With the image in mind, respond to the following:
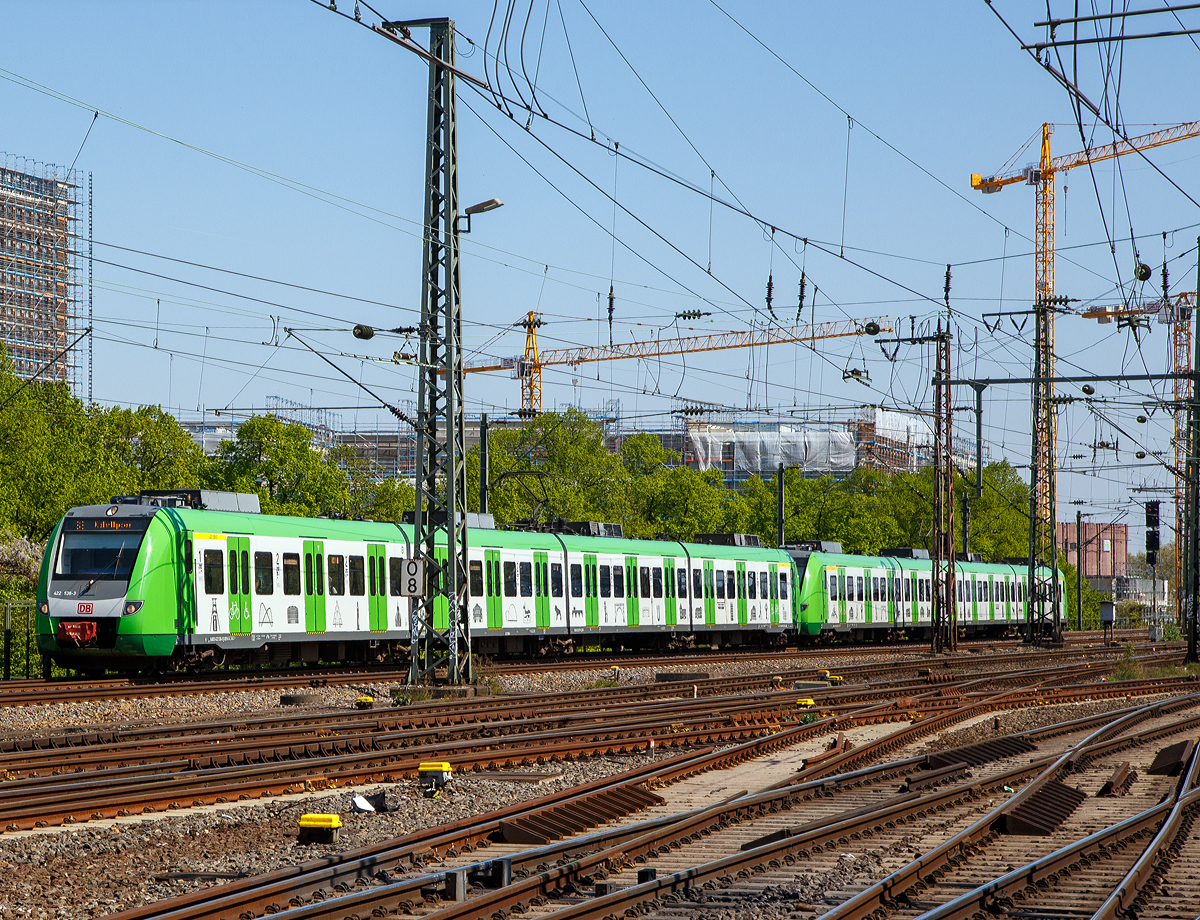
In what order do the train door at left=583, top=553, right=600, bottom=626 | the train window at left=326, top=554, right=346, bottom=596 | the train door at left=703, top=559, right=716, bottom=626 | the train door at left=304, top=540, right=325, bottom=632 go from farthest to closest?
the train door at left=703, top=559, right=716, bottom=626, the train door at left=583, top=553, right=600, bottom=626, the train window at left=326, top=554, right=346, bottom=596, the train door at left=304, top=540, right=325, bottom=632

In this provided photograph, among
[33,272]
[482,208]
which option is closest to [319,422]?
[33,272]

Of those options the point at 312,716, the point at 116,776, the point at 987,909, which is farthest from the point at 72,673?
the point at 987,909

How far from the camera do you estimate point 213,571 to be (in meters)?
25.4

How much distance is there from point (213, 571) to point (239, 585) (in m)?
0.70

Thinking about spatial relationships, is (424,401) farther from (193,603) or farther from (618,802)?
(618,802)

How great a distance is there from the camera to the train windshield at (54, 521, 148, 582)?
24219mm

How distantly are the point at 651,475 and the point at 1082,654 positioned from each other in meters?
37.1

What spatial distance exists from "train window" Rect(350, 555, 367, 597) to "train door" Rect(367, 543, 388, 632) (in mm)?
208

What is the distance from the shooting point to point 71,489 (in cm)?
4778

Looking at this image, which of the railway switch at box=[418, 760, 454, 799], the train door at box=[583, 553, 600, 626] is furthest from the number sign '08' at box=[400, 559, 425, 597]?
the train door at box=[583, 553, 600, 626]

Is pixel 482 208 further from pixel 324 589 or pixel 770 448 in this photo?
pixel 770 448

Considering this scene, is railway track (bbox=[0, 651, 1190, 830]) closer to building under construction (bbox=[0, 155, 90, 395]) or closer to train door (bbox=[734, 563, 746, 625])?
train door (bbox=[734, 563, 746, 625])

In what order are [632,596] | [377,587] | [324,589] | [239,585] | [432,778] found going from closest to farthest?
[432,778] < [239,585] < [324,589] < [377,587] < [632,596]

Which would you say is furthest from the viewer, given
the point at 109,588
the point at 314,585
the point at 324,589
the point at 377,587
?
the point at 377,587
